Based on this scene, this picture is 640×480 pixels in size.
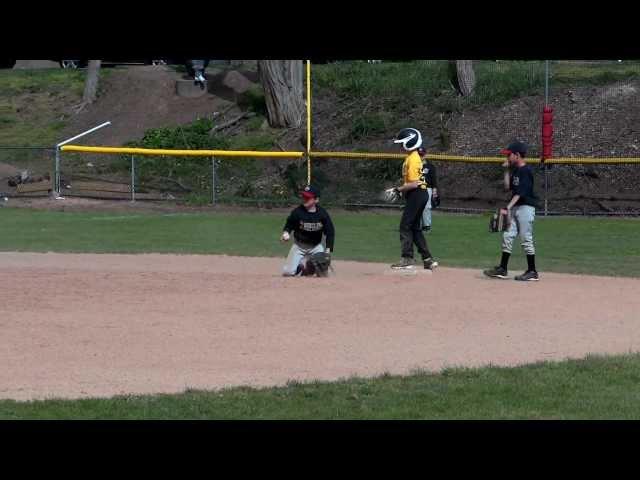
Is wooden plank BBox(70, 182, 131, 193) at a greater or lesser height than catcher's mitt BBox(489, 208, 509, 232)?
greater


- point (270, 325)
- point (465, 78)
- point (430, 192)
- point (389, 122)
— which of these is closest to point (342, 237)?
point (430, 192)

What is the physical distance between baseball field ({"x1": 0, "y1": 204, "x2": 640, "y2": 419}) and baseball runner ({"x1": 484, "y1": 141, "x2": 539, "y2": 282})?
0.41m

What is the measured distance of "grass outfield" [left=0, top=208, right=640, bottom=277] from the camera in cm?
1888

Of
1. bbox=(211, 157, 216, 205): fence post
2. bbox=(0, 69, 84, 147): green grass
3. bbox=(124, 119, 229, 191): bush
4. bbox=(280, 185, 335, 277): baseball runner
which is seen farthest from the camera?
bbox=(0, 69, 84, 147): green grass

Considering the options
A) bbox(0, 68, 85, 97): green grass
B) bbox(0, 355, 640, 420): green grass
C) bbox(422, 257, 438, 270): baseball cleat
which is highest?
bbox(0, 68, 85, 97): green grass

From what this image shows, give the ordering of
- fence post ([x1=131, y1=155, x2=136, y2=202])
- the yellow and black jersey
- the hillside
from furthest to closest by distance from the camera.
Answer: fence post ([x1=131, y1=155, x2=136, y2=202]) → the hillside → the yellow and black jersey

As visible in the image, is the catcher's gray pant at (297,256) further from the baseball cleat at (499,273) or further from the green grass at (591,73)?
the green grass at (591,73)

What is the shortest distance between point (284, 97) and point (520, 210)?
845 inches

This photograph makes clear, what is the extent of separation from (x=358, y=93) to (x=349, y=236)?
14.7 meters

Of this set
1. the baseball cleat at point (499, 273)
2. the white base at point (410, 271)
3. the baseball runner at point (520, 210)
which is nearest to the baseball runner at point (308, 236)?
the white base at point (410, 271)

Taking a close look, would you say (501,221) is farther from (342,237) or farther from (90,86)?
(90,86)

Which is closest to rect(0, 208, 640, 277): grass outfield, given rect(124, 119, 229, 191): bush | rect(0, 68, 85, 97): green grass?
rect(124, 119, 229, 191): bush

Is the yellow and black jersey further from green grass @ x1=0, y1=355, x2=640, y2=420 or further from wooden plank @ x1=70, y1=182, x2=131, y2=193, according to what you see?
wooden plank @ x1=70, y1=182, x2=131, y2=193
